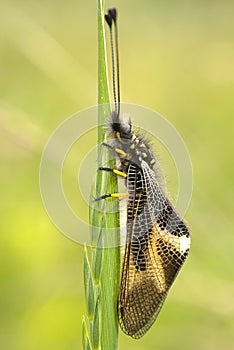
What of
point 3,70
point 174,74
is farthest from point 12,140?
point 174,74

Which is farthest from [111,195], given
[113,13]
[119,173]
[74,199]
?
[74,199]

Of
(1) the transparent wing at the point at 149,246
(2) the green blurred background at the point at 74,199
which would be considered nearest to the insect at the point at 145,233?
(1) the transparent wing at the point at 149,246

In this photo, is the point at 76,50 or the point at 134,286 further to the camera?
the point at 76,50

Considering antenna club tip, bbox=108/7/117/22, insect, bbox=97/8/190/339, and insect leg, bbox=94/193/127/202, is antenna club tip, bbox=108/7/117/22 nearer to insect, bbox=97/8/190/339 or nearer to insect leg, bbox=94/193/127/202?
insect, bbox=97/8/190/339

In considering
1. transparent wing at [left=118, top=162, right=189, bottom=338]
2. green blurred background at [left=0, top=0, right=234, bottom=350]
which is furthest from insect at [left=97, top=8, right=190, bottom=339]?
green blurred background at [left=0, top=0, right=234, bottom=350]

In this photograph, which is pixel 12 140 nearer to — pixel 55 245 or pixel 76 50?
pixel 55 245

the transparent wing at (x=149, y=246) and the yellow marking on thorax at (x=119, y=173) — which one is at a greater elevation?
the yellow marking on thorax at (x=119, y=173)

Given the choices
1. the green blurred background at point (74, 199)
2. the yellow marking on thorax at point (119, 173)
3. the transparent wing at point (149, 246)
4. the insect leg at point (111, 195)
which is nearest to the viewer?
the insect leg at point (111, 195)

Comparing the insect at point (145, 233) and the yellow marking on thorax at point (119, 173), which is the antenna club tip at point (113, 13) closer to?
the insect at point (145, 233)
